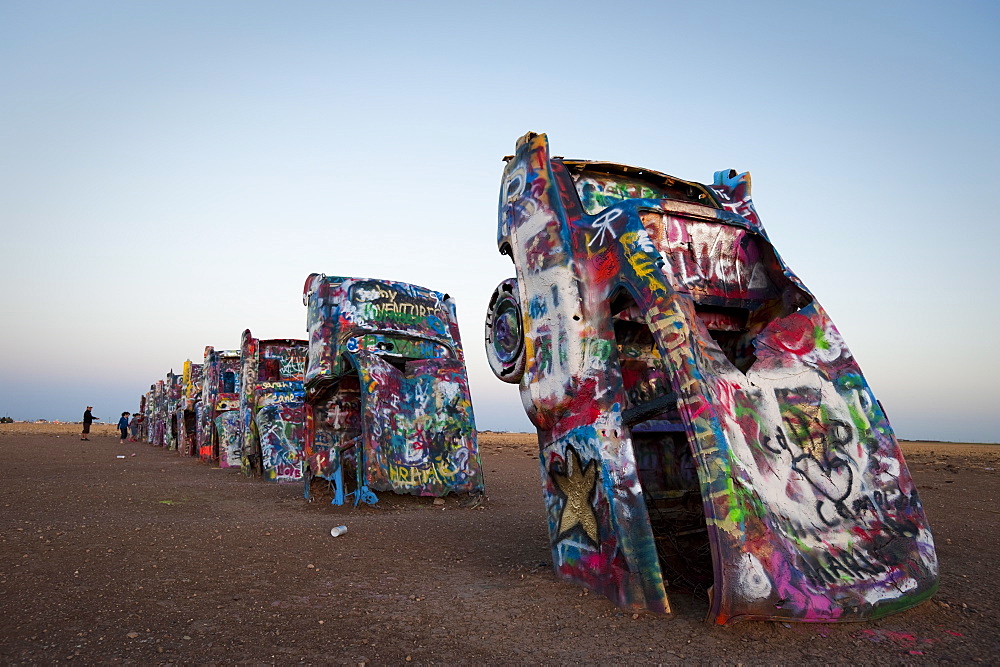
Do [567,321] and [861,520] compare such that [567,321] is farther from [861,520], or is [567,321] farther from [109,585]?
[109,585]

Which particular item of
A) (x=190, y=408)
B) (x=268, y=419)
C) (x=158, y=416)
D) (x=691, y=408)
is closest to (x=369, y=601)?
(x=691, y=408)

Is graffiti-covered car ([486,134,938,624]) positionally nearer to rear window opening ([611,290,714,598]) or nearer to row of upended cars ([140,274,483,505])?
rear window opening ([611,290,714,598])

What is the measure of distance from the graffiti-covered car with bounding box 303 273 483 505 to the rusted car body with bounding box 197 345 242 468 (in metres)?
8.20

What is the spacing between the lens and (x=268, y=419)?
14.5 meters

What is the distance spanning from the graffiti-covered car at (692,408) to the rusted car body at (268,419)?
9.96m

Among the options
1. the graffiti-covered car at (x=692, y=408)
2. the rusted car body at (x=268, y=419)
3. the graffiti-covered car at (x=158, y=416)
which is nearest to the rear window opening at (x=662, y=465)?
the graffiti-covered car at (x=692, y=408)

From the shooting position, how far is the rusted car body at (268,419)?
568 inches

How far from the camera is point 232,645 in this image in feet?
12.6

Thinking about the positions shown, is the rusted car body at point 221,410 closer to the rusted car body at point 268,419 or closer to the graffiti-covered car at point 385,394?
the rusted car body at point 268,419

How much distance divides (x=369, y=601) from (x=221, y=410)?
16227 millimetres

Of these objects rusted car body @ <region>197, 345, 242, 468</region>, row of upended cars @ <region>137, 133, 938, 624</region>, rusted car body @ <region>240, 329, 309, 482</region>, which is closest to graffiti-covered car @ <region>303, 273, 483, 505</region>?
rusted car body @ <region>240, 329, 309, 482</region>

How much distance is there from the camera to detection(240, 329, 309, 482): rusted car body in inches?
568

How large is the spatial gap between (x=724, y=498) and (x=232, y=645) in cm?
315

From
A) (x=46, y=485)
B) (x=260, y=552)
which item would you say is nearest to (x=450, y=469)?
(x=260, y=552)
